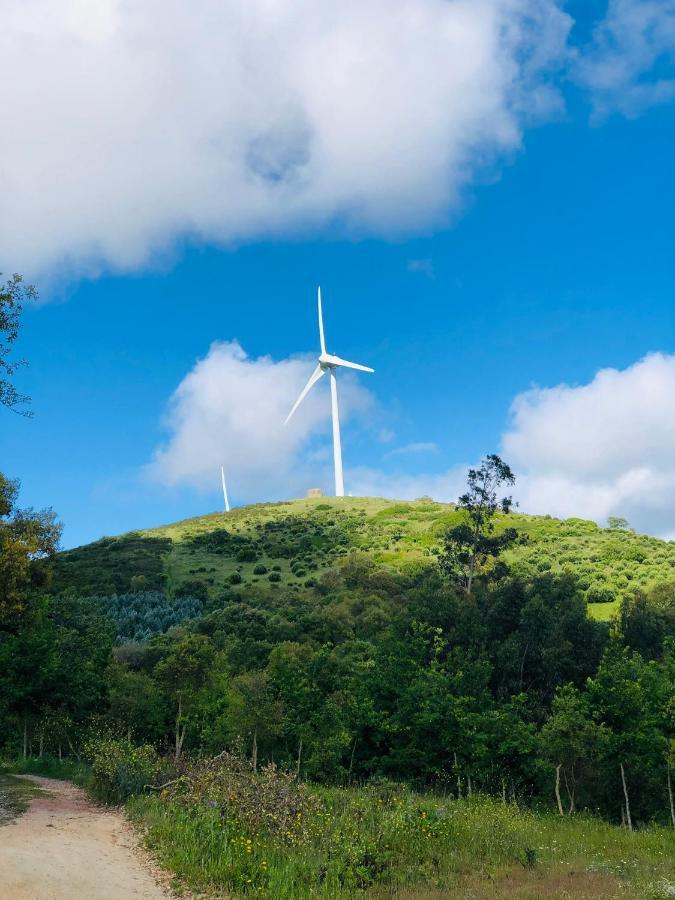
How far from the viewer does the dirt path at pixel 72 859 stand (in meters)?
12.7

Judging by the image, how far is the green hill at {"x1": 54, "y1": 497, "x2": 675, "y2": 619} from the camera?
79125 millimetres

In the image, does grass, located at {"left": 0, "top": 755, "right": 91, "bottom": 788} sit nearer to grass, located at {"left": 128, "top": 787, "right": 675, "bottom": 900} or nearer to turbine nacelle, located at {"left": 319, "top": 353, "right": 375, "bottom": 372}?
grass, located at {"left": 128, "top": 787, "right": 675, "bottom": 900}

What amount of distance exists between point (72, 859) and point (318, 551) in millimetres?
85269

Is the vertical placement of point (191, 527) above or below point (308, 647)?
above

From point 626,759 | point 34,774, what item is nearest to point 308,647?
point 34,774

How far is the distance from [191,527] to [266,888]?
116 meters

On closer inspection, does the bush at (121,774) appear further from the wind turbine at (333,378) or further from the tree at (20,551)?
the wind turbine at (333,378)

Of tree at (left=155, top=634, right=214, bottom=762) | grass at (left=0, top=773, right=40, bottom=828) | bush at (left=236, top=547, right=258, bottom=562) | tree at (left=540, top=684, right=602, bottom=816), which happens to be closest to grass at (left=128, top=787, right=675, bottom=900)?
grass at (left=0, top=773, right=40, bottom=828)

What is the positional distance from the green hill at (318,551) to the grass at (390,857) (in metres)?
44.8

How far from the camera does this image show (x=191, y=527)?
12738cm

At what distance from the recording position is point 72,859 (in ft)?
48.3

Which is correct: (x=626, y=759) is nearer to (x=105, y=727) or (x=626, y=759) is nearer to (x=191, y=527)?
(x=105, y=727)

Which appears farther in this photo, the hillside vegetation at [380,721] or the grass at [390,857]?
the hillside vegetation at [380,721]

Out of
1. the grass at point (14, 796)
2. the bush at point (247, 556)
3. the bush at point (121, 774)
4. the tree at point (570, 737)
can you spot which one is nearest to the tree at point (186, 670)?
the grass at point (14, 796)
